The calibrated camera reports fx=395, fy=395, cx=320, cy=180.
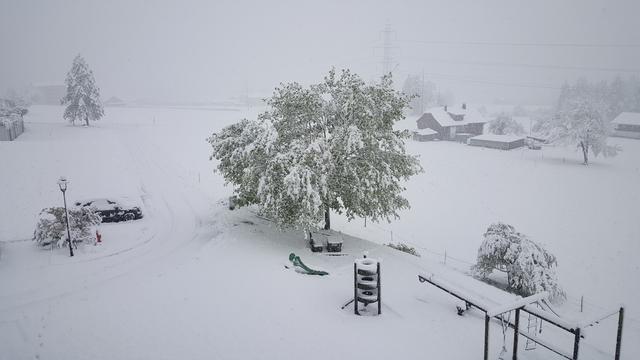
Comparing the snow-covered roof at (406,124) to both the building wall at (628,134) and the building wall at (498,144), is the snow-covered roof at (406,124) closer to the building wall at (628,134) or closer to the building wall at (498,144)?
the building wall at (498,144)

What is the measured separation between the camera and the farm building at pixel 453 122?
86.4m

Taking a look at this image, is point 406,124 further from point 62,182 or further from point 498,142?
point 62,182

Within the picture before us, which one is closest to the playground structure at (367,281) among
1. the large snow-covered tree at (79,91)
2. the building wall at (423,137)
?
the large snow-covered tree at (79,91)

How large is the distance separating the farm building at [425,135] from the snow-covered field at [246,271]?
40.7 metres

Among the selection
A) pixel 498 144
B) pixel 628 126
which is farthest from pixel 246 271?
pixel 628 126

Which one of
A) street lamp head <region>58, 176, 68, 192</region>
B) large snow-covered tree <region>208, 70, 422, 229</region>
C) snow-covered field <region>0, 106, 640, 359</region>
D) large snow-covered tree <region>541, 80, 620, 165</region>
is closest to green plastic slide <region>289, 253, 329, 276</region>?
snow-covered field <region>0, 106, 640, 359</region>

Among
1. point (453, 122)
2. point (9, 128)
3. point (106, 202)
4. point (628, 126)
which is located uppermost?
point (453, 122)

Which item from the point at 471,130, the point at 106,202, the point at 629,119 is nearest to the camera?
the point at 106,202

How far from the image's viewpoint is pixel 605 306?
65.8 ft

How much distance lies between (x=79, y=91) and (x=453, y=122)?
72319mm

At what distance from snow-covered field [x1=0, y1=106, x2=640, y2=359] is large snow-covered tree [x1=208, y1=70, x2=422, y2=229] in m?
2.39

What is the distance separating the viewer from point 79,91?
6225 cm

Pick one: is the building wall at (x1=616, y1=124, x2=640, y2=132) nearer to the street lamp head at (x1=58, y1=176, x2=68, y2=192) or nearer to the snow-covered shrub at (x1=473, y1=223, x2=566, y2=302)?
the snow-covered shrub at (x1=473, y1=223, x2=566, y2=302)

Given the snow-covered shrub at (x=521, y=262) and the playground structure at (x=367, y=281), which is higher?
the playground structure at (x=367, y=281)
